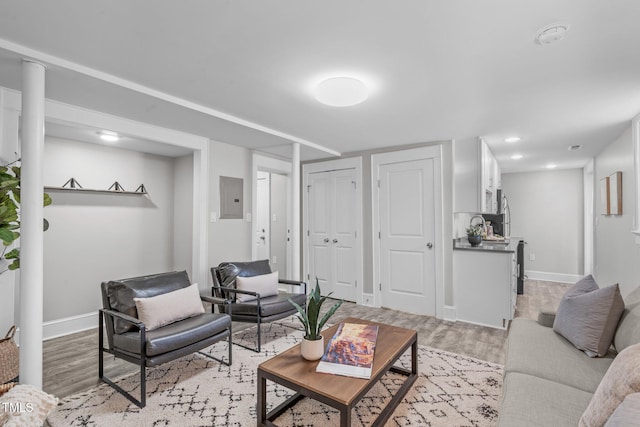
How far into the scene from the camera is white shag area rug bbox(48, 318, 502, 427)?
193 centimetres

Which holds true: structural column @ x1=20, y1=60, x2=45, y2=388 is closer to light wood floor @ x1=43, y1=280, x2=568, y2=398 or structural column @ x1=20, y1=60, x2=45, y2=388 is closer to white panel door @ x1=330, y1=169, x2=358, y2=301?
light wood floor @ x1=43, y1=280, x2=568, y2=398

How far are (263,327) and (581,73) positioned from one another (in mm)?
3553

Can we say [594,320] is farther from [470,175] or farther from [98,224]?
[98,224]

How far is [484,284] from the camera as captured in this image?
373 cm

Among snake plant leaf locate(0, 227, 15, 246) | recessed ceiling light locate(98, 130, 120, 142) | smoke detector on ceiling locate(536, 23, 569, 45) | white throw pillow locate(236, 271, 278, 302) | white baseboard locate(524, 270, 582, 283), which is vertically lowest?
white baseboard locate(524, 270, 582, 283)

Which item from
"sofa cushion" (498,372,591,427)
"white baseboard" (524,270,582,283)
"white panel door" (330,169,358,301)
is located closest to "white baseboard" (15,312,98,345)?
"white panel door" (330,169,358,301)

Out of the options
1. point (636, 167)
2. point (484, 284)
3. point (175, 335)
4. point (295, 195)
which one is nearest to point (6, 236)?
point (175, 335)

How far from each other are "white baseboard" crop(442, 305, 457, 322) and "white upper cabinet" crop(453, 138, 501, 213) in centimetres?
→ 119

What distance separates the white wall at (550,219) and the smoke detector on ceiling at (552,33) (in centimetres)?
553

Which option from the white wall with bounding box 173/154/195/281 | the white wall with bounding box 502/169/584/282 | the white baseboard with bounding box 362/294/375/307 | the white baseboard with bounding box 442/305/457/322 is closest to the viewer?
the white baseboard with bounding box 442/305/457/322

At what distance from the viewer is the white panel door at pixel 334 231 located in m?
4.73

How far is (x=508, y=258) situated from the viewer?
3.58 metres

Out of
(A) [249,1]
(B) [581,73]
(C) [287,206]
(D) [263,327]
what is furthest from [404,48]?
(C) [287,206]

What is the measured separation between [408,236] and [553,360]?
251 centimetres
